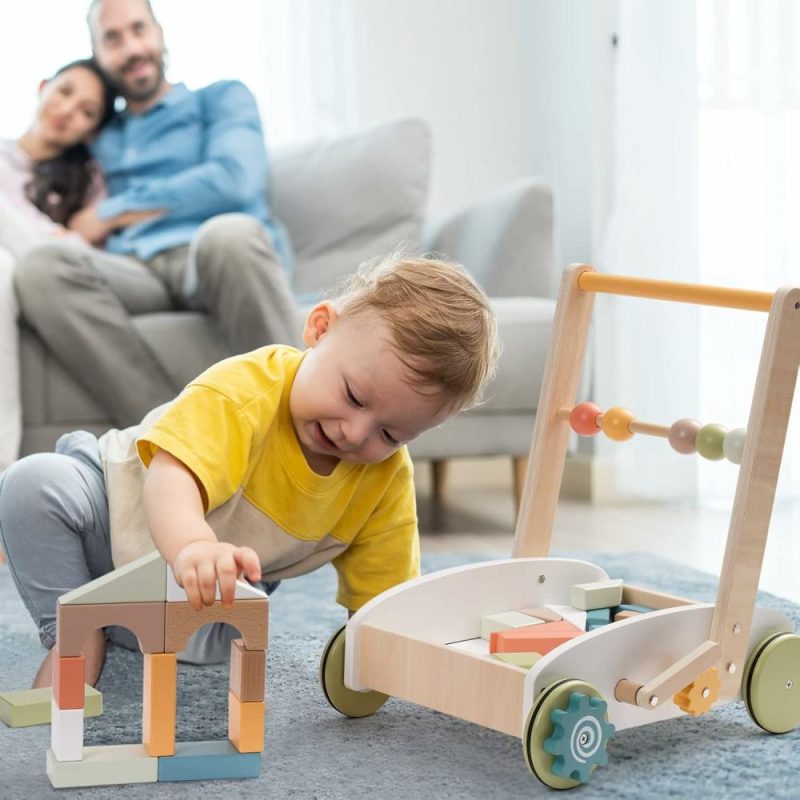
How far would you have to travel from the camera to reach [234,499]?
1.00 metres

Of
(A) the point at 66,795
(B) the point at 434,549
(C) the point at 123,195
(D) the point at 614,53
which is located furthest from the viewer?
(D) the point at 614,53

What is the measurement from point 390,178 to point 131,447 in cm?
132

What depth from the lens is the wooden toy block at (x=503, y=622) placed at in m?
0.97

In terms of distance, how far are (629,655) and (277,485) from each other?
0.32 m

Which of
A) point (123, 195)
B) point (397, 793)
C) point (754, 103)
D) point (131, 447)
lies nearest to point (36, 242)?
point (123, 195)

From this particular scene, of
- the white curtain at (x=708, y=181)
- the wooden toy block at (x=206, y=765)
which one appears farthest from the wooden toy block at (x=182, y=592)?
the white curtain at (x=708, y=181)

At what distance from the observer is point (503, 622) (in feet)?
3.21

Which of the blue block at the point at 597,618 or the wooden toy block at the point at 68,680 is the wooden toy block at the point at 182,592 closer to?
the wooden toy block at the point at 68,680

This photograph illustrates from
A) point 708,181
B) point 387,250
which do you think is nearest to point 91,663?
point 387,250

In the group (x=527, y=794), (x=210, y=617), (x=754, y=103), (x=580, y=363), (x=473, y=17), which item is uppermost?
(x=473, y=17)

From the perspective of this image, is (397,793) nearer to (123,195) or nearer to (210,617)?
(210,617)

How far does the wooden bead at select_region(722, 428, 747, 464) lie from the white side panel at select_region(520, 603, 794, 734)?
4.6 inches

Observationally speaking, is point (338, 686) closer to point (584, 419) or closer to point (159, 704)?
point (159, 704)

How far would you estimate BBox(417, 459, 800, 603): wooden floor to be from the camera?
67.3 inches
